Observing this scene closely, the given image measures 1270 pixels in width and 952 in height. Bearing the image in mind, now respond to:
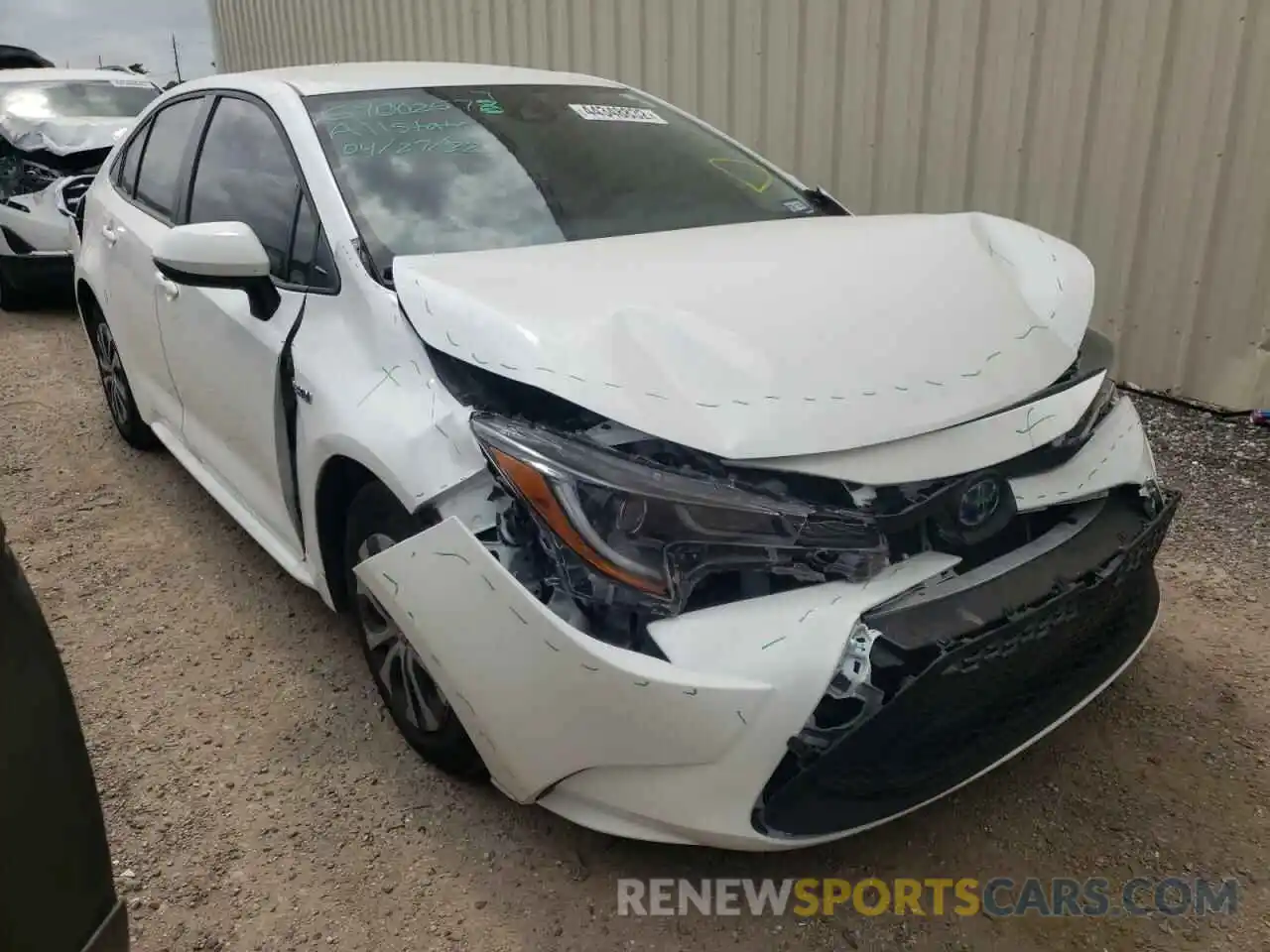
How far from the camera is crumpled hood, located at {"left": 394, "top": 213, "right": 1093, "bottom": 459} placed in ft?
6.14

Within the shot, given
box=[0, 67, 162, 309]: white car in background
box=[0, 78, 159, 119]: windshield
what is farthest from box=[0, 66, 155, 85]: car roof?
box=[0, 67, 162, 309]: white car in background

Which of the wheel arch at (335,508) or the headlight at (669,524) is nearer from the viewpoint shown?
the headlight at (669,524)

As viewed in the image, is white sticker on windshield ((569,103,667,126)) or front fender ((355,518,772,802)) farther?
white sticker on windshield ((569,103,667,126))

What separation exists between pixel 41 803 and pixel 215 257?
1521mm

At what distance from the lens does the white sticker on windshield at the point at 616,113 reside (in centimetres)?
322

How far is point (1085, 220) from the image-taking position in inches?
182

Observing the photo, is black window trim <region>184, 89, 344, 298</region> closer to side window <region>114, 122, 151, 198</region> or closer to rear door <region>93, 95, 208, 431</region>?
rear door <region>93, 95, 208, 431</region>

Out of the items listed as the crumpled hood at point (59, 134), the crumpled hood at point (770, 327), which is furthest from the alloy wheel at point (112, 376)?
the crumpled hood at point (59, 134)

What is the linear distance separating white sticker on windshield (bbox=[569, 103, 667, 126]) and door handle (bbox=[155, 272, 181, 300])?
1.35 m

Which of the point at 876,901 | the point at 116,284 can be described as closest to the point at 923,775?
the point at 876,901

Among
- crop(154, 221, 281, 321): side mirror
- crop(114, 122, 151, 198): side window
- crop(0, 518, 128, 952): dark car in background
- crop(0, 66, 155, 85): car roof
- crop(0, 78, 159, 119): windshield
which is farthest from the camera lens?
crop(0, 66, 155, 85): car roof

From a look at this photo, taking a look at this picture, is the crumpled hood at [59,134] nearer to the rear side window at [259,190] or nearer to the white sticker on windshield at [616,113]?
the rear side window at [259,190]

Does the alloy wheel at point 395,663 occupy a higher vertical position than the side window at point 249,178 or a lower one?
lower

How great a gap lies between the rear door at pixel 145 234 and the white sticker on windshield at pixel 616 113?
4.25 ft
